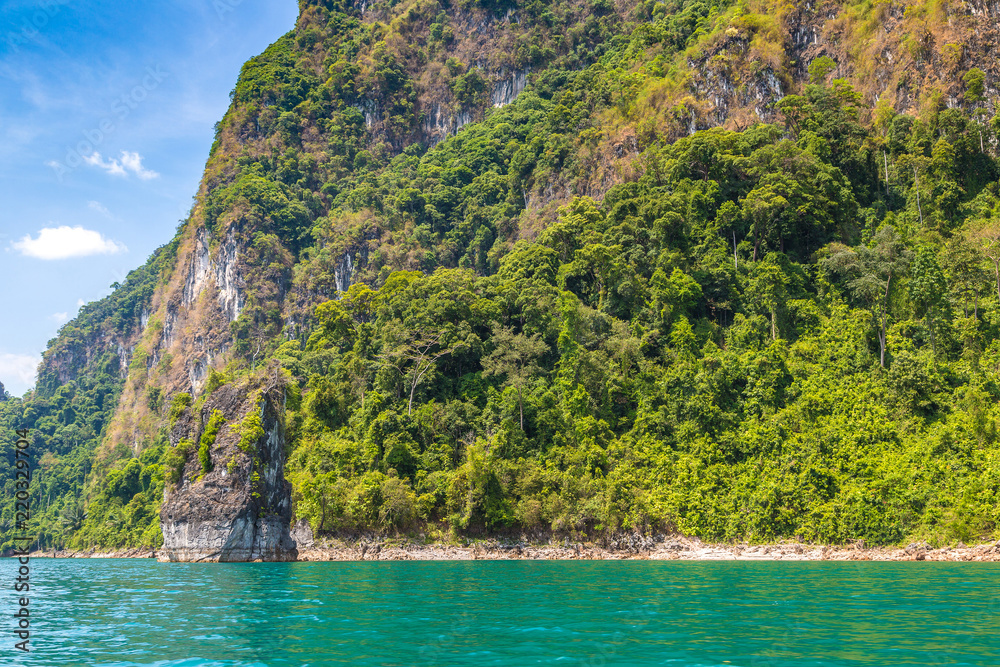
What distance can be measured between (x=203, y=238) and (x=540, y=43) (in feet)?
201

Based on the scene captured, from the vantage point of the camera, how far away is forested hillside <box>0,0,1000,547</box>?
41.2m

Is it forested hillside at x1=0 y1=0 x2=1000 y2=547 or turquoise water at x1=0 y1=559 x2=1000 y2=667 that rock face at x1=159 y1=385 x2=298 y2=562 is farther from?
turquoise water at x1=0 y1=559 x2=1000 y2=667

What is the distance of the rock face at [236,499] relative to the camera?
153 feet

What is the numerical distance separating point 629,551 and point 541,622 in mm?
30629

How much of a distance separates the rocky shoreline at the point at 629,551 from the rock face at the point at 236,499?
348 cm

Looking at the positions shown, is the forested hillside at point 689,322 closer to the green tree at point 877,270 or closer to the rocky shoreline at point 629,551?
the green tree at point 877,270

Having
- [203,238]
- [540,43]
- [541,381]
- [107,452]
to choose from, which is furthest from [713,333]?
[107,452]

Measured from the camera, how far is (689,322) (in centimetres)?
5362

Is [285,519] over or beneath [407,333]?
beneath

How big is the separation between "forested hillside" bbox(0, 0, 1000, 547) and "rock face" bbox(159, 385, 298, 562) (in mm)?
781

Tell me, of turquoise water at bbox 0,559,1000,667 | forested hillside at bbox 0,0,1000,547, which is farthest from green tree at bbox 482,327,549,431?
turquoise water at bbox 0,559,1000,667

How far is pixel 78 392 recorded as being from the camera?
12756 centimetres

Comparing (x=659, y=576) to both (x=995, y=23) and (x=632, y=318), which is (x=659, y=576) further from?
(x=995, y=23)

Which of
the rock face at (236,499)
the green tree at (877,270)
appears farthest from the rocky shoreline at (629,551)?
the green tree at (877,270)
